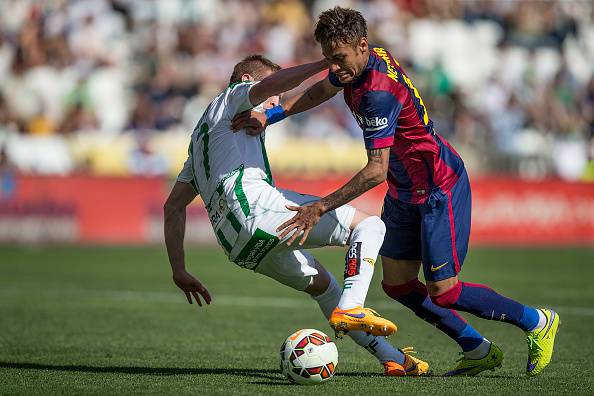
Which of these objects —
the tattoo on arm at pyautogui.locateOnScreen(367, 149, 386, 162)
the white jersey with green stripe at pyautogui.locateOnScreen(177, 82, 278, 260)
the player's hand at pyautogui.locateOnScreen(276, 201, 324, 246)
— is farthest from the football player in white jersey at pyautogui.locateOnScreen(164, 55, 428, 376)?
the tattoo on arm at pyautogui.locateOnScreen(367, 149, 386, 162)

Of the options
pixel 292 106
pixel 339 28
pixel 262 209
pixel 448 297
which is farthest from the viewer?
pixel 292 106

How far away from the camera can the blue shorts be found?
7195 millimetres

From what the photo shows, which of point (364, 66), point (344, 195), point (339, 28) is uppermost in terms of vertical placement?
point (339, 28)

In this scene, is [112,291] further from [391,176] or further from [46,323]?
[391,176]

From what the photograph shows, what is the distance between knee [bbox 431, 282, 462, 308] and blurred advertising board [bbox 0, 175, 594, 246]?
43.9ft

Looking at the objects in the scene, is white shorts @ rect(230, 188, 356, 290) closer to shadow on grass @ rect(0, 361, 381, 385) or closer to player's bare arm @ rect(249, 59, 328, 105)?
player's bare arm @ rect(249, 59, 328, 105)

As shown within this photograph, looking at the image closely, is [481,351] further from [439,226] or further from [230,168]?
[230,168]

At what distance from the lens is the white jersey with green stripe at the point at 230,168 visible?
6.98 m

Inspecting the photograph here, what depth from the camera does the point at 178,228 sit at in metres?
7.70

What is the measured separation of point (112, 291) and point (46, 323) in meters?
3.09

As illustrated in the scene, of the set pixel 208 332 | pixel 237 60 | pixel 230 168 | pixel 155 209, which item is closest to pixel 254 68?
pixel 230 168

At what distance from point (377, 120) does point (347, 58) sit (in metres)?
0.44

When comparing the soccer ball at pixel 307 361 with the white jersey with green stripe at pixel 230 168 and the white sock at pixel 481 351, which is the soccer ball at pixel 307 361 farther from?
the white sock at pixel 481 351

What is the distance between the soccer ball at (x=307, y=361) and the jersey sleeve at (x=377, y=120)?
136 centimetres
